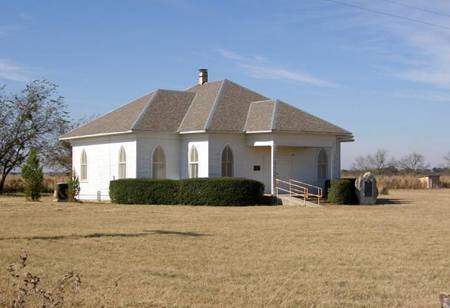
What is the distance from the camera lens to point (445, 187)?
7062 centimetres

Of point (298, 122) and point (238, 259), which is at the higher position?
point (298, 122)

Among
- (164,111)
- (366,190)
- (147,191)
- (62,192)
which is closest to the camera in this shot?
(147,191)

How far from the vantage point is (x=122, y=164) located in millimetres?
38781

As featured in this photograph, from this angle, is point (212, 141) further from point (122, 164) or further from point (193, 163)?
point (122, 164)

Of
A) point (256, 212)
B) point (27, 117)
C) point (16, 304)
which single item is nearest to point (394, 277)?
point (16, 304)

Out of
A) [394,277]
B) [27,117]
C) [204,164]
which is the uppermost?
[27,117]

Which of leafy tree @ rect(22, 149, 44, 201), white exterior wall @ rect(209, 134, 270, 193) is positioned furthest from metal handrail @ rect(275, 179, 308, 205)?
leafy tree @ rect(22, 149, 44, 201)

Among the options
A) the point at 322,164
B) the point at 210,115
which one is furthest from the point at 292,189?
the point at 210,115

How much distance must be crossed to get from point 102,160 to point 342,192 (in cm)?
1386

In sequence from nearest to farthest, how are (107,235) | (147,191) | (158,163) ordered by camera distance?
(107,235) → (147,191) → (158,163)

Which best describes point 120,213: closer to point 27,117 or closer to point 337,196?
point 337,196

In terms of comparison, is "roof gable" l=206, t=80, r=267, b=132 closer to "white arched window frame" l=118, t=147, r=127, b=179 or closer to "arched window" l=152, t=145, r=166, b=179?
"arched window" l=152, t=145, r=166, b=179

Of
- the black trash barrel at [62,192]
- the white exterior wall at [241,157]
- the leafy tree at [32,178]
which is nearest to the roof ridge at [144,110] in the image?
the white exterior wall at [241,157]

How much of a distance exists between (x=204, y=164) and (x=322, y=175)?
7592mm
